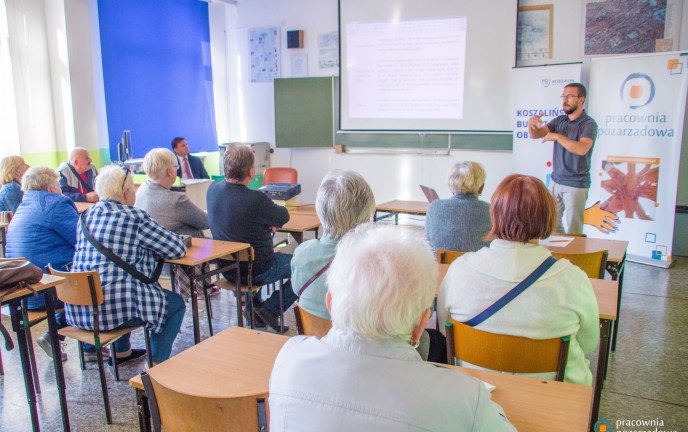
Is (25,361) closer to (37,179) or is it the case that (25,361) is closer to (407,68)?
(37,179)

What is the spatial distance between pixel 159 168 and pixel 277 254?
996mm

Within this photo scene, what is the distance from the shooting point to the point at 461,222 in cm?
297

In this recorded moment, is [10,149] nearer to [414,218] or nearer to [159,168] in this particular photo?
[159,168]

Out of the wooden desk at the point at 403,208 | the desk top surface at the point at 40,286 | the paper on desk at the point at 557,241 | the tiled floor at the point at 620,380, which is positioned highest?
the desk top surface at the point at 40,286

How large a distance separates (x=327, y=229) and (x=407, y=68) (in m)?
4.82

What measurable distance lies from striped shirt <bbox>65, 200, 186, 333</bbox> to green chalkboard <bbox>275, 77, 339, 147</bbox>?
194 inches

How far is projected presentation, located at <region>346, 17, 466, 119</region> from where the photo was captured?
649cm

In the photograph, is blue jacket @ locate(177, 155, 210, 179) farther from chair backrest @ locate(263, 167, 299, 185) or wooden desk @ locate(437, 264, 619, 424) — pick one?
wooden desk @ locate(437, 264, 619, 424)

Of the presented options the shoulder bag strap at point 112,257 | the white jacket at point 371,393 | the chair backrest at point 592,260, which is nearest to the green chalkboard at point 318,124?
the chair backrest at point 592,260

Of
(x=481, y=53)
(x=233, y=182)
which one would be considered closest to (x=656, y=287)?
(x=481, y=53)

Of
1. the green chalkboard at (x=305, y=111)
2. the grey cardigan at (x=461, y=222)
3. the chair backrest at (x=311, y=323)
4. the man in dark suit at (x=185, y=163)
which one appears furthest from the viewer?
the green chalkboard at (x=305, y=111)

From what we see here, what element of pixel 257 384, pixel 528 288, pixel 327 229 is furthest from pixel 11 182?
pixel 528 288

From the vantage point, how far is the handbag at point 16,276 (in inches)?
88.5

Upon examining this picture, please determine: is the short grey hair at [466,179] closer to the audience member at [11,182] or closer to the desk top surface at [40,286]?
the desk top surface at [40,286]
